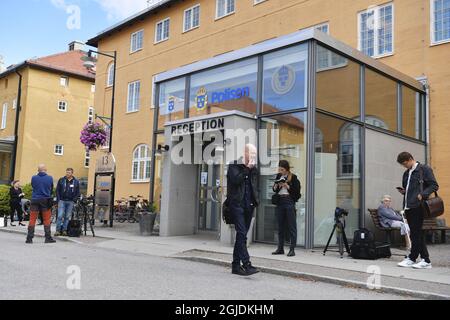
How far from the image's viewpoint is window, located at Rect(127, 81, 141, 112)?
2741 centimetres

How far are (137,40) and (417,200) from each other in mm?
23313

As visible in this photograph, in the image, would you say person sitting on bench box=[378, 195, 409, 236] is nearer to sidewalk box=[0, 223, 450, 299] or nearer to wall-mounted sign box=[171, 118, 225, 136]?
sidewalk box=[0, 223, 450, 299]

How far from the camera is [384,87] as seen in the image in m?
13.2

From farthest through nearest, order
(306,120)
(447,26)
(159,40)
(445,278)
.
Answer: (159,40)
(447,26)
(306,120)
(445,278)

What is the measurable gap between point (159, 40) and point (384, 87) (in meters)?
16.4

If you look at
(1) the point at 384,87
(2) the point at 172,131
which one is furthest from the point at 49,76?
(1) the point at 384,87

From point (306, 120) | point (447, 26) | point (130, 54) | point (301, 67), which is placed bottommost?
point (306, 120)

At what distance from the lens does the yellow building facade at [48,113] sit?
37156 mm

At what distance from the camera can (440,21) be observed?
1498cm

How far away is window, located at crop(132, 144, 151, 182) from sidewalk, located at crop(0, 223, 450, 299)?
12.6m

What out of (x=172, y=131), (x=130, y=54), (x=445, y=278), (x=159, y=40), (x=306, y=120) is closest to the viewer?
(x=445, y=278)

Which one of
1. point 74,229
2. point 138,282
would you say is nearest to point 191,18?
point 74,229

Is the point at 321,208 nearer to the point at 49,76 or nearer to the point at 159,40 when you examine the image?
the point at 159,40

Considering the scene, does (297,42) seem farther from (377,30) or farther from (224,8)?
(224,8)
